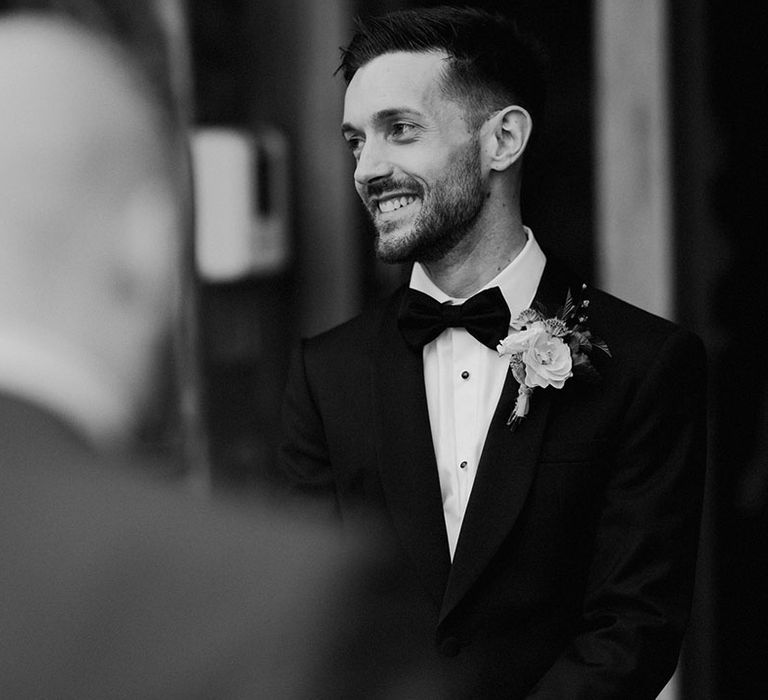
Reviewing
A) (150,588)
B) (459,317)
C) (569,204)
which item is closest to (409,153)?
(459,317)

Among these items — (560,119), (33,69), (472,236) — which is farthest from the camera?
(560,119)

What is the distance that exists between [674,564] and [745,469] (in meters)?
1.80

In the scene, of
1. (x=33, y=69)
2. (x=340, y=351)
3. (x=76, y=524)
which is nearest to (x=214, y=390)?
(x=340, y=351)

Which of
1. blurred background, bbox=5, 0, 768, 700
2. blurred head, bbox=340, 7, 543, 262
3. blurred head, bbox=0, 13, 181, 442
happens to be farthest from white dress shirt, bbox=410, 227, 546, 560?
blurred background, bbox=5, 0, 768, 700

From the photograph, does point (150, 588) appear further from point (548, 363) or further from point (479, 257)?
point (479, 257)

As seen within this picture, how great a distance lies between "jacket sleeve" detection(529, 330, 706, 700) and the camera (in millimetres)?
1967

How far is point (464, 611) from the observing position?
2.03 m

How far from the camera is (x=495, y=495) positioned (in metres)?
2.03

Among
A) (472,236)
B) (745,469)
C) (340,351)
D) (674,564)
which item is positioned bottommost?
(745,469)

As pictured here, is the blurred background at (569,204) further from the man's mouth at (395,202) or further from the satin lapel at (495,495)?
the satin lapel at (495,495)

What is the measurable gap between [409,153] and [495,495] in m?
0.56

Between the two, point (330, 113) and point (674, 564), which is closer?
point (674, 564)

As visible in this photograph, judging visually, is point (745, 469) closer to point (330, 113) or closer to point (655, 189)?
point (655, 189)

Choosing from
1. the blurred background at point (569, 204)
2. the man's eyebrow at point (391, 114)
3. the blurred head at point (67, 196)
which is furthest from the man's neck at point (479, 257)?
the blurred background at point (569, 204)
